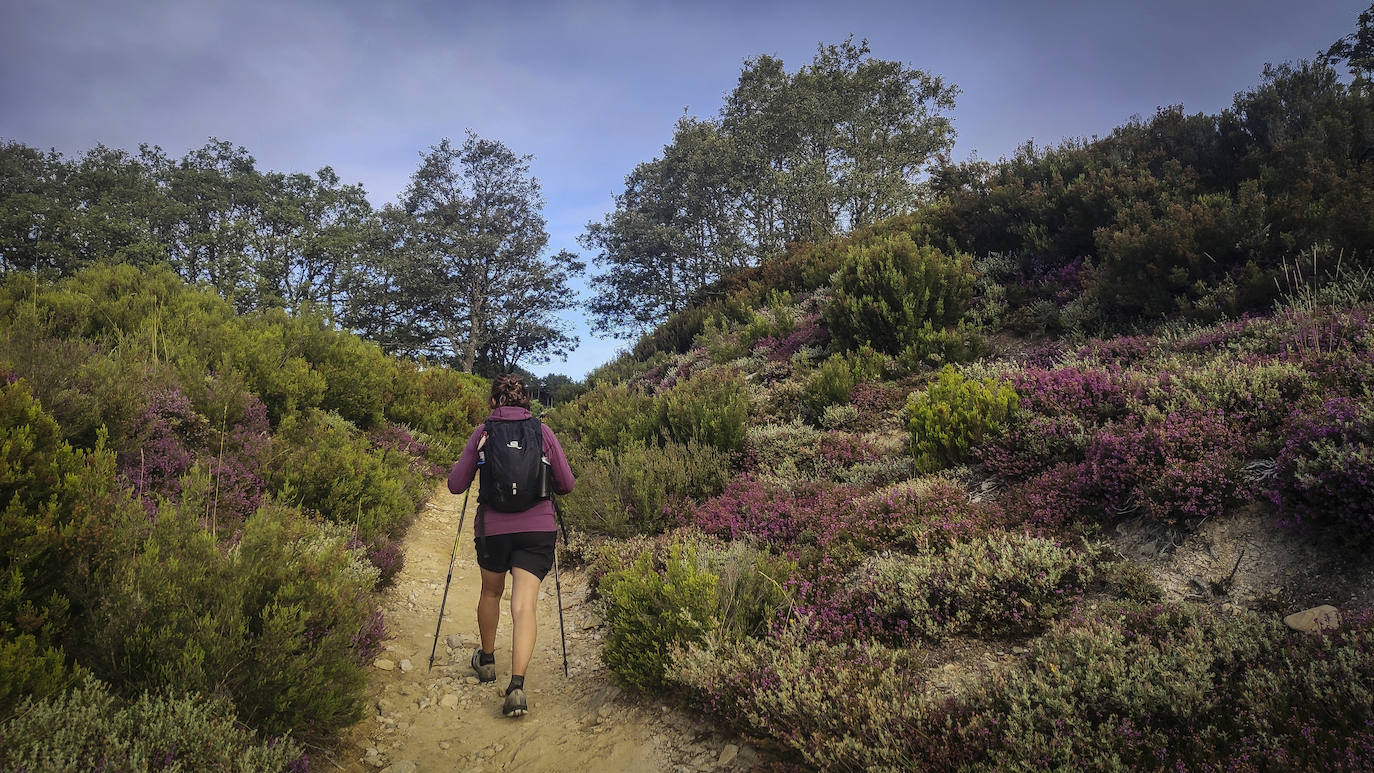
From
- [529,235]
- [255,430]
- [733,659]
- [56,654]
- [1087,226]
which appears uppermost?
[529,235]

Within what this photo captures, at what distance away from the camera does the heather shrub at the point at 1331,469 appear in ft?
9.89

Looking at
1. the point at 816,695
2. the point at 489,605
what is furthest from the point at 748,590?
the point at 489,605

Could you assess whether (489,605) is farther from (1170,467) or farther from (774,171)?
(774,171)

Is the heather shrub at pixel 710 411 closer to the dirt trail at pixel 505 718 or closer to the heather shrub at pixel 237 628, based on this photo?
the dirt trail at pixel 505 718

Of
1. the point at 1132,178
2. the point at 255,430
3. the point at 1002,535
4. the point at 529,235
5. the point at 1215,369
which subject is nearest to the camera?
the point at 1002,535

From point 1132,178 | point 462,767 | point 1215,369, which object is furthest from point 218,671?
point 1132,178

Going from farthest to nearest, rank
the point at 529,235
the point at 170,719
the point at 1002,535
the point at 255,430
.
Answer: the point at 529,235 → the point at 255,430 → the point at 1002,535 → the point at 170,719

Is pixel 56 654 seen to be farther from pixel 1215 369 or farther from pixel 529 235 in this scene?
pixel 529 235

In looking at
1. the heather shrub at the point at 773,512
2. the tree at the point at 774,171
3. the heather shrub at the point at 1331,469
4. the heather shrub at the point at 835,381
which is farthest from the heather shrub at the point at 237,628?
the tree at the point at 774,171

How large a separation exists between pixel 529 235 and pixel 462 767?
1367 inches

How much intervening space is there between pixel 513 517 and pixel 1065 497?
3.86 metres

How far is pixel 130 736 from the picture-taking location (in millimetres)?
2398

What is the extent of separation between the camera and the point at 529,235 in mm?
35469

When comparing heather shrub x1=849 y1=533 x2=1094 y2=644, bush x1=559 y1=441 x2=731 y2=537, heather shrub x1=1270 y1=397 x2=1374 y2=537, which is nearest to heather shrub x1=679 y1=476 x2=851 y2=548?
bush x1=559 y1=441 x2=731 y2=537
